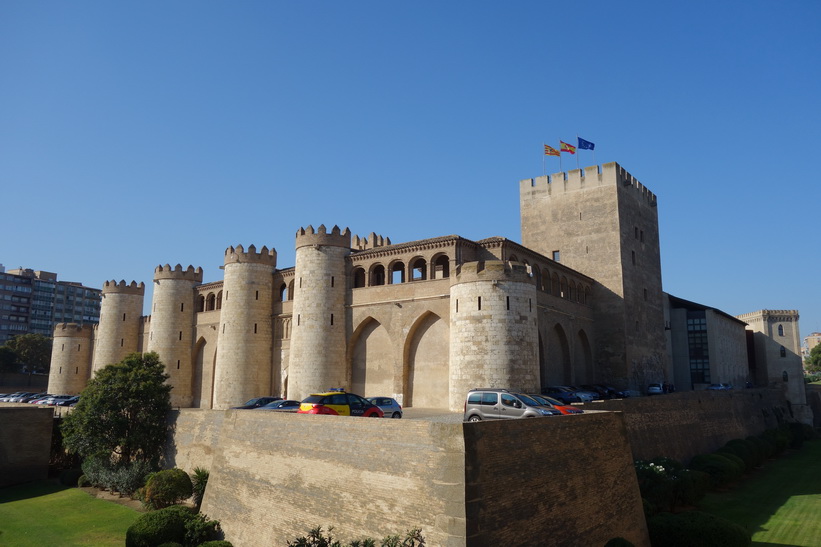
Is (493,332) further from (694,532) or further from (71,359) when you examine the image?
(71,359)

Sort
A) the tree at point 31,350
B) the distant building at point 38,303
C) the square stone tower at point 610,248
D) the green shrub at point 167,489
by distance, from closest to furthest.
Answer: the green shrub at point 167,489 → the square stone tower at point 610,248 → the tree at point 31,350 → the distant building at point 38,303

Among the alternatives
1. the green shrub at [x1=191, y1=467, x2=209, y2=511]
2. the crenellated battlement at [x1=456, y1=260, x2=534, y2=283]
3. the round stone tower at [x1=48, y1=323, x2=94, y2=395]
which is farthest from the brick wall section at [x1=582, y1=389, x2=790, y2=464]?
the round stone tower at [x1=48, y1=323, x2=94, y2=395]

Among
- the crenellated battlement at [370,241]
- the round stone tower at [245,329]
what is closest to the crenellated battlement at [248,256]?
the round stone tower at [245,329]

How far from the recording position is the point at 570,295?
139 ft

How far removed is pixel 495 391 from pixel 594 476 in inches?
163

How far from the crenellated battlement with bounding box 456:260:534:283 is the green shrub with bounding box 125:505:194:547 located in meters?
15.9

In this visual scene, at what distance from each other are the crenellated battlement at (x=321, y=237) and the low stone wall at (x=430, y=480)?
16.9 metres

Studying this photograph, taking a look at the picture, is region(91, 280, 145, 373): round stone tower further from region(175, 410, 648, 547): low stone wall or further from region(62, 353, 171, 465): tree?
region(175, 410, 648, 547): low stone wall

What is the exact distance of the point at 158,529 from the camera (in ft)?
68.1

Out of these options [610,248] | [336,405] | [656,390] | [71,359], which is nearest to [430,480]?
[336,405]

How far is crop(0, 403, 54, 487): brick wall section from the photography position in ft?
104

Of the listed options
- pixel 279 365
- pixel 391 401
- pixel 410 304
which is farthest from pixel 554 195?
pixel 391 401

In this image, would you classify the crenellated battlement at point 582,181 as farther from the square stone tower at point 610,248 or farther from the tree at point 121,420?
the tree at point 121,420

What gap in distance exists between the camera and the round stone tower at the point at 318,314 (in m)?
36.3
